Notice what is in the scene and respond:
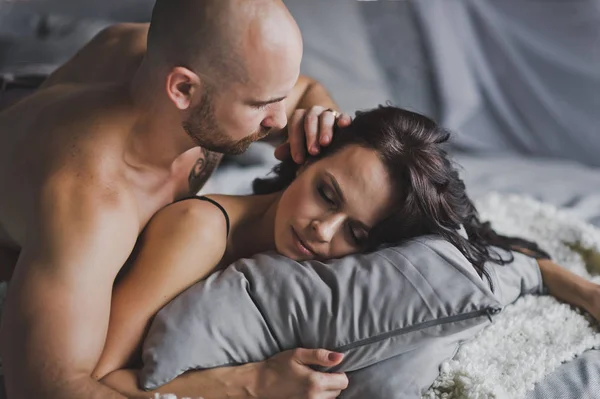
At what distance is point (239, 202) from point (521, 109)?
1.27 m

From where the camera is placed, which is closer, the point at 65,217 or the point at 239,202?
the point at 65,217

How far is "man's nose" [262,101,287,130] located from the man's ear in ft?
0.43

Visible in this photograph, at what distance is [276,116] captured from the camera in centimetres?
121

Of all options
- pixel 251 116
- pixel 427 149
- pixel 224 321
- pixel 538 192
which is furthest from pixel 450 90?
pixel 224 321

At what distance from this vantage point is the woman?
1135 mm

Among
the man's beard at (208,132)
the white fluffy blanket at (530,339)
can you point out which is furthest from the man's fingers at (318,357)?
the man's beard at (208,132)

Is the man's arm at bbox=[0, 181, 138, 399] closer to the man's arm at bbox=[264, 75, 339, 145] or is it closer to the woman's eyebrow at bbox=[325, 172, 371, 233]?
the woman's eyebrow at bbox=[325, 172, 371, 233]

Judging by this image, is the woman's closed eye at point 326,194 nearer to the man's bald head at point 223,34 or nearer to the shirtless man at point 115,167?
the shirtless man at point 115,167

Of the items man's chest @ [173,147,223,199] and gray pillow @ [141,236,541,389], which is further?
man's chest @ [173,147,223,199]

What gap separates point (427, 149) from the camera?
1.29 m

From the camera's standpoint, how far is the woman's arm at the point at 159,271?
1115 millimetres

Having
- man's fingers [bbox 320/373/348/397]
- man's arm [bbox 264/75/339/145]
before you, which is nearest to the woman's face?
man's fingers [bbox 320/373/348/397]

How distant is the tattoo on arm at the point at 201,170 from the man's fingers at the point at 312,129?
0.74ft

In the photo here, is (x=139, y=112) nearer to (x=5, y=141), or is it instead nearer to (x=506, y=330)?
(x=5, y=141)
